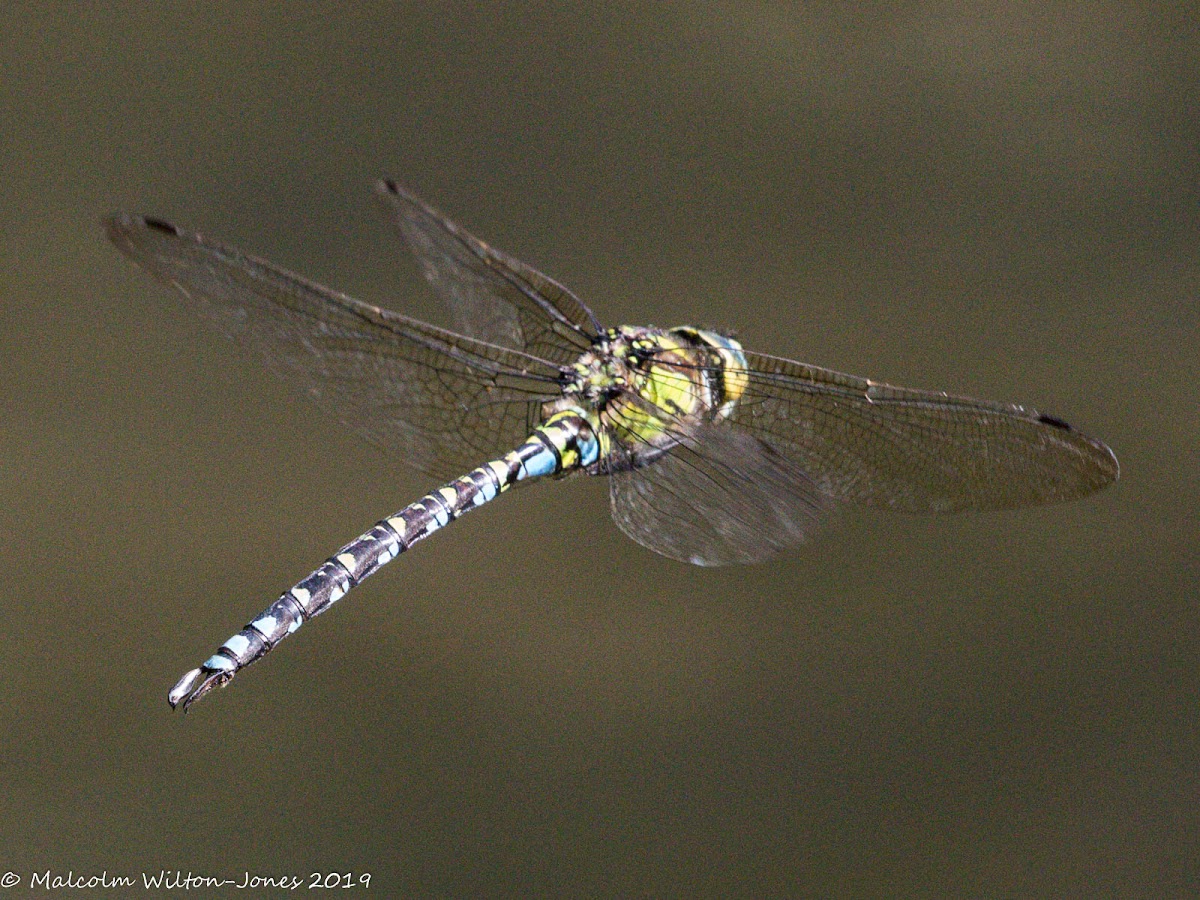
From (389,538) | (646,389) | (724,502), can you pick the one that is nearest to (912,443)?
(724,502)

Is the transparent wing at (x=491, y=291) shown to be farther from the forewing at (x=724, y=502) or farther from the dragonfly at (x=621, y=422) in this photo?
the forewing at (x=724, y=502)

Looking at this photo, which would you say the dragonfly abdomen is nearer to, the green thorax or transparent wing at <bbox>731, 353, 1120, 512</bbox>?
the green thorax

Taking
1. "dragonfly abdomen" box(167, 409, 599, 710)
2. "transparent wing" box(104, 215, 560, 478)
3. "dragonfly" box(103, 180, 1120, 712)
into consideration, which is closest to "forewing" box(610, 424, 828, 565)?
"dragonfly" box(103, 180, 1120, 712)

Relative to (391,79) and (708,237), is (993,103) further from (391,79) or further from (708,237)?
(391,79)

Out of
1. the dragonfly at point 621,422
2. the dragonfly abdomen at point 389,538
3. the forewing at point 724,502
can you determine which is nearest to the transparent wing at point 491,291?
the dragonfly at point 621,422

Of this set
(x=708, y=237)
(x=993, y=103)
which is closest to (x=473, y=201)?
(x=708, y=237)
